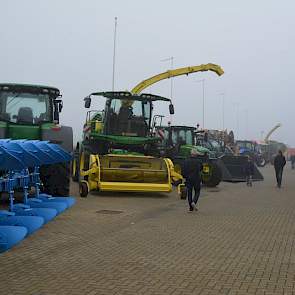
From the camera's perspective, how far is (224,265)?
7.52 meters

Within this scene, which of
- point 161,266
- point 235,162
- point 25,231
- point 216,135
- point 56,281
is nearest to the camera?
point 56,281

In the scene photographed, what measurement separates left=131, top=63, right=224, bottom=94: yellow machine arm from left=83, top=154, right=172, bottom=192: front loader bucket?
9106 millimetres

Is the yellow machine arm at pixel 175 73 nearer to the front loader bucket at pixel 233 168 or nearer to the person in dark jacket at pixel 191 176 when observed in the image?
the front loader bucket at pixel 233 168

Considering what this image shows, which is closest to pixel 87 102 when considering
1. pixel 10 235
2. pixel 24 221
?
pixel 24 221

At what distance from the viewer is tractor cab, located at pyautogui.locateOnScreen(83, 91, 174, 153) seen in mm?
18656

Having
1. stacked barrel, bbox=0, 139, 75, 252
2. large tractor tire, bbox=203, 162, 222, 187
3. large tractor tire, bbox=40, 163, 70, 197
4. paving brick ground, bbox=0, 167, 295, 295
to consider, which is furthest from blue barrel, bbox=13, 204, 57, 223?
large tractor tire, bbox=203, 162, 222, 187

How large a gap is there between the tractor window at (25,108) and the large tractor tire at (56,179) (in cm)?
131

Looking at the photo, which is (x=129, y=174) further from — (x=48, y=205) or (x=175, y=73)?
(x=175, y=73)

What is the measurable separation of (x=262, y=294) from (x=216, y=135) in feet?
112

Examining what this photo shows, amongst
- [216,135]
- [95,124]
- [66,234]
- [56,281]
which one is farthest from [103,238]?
[216,135]

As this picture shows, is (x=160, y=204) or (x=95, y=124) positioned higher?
(x=95, y=124)

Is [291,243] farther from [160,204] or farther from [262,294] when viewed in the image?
[160,204]

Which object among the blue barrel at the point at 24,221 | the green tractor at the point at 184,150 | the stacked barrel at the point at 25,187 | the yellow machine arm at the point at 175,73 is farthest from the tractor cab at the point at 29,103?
the yellow machine arm at the point at 175,73

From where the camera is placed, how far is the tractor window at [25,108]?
47.6 ft
